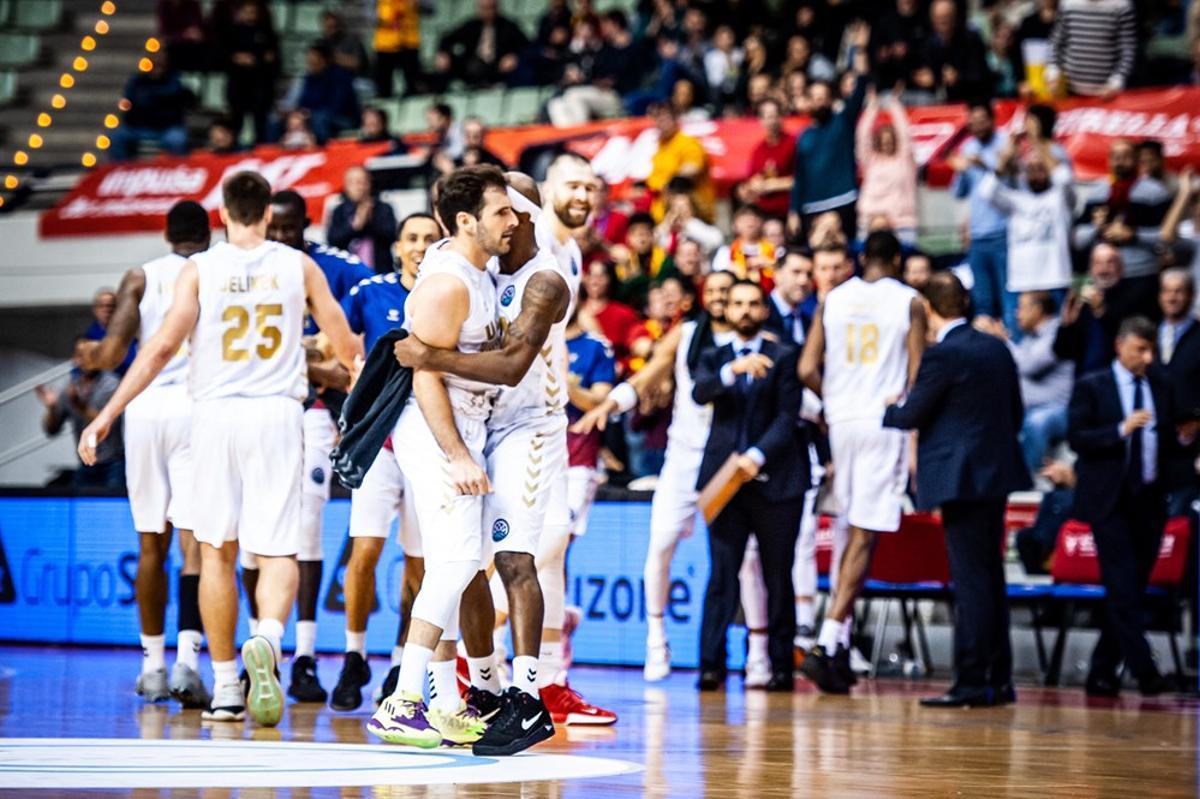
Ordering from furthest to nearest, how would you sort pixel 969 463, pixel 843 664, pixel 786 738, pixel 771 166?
pixel 771 166
pixel 843 664
pixel 969 463
pixel 786 738

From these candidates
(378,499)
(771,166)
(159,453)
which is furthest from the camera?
(771,166)

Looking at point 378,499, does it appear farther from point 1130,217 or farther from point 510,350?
point 1130,217

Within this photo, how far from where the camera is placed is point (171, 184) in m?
22.3

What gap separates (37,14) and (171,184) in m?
5.67

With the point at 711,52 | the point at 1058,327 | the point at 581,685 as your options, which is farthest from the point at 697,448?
the point at 711,52

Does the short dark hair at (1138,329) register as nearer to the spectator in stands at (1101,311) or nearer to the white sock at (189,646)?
the spectator in stands at (1101,311)

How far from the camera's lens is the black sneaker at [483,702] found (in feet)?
26.1

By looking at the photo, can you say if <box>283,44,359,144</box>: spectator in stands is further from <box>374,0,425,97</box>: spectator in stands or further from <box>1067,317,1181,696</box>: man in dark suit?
<box>1067,317,1181,696</box>: man in dark suit

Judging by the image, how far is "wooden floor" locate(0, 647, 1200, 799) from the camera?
6625 mm

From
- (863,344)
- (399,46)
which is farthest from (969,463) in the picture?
(399,46)

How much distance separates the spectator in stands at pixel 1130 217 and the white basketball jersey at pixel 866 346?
3679mm

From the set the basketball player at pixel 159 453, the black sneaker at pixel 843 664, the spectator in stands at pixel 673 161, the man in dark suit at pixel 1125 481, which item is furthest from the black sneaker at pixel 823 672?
the spectator in stands at pixel 673 161

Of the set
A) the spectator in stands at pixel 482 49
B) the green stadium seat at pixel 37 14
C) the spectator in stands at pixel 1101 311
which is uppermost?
the green stadium seat at pixel 37 14

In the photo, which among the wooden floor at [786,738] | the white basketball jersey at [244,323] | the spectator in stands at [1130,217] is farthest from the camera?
the spectator in stands at [1130,217]
